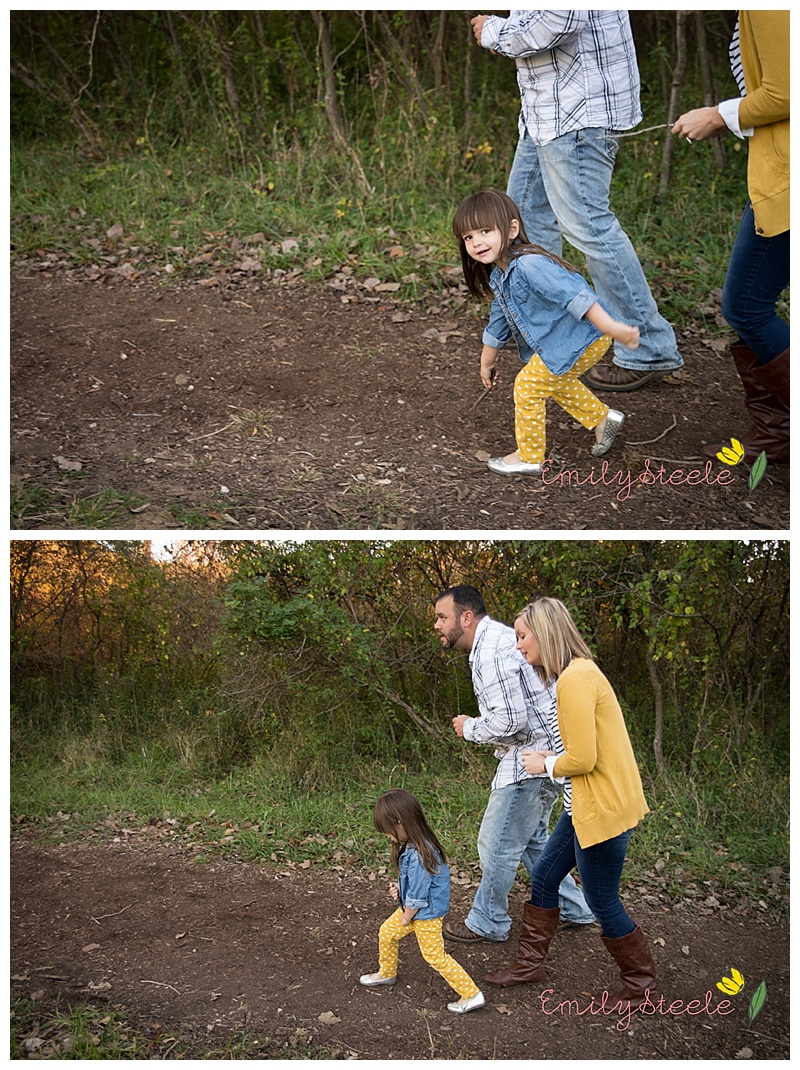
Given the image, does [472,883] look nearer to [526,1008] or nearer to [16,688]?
[526,1008]

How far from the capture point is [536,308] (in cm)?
410

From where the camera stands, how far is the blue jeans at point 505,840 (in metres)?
4.04

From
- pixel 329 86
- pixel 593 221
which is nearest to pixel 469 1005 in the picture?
pixel 593 221

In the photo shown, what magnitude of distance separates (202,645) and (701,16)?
18.6 feet

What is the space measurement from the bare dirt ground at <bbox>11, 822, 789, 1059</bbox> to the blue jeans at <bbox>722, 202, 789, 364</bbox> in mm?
2706

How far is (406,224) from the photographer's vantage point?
6.49 meters

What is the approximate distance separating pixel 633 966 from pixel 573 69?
3837 millimetres

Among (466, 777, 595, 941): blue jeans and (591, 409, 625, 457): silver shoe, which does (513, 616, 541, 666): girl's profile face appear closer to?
(466, 777, 595, 941): blue jeans

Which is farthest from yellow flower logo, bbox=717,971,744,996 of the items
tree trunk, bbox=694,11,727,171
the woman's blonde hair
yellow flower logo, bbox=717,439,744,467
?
tree trunk, bbox=694,11,727,171

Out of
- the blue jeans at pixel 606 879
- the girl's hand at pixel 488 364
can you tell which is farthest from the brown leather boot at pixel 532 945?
the girl's hand at pixel 488 364

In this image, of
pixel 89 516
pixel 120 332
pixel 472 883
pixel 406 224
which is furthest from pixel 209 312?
→ pixel 472 883

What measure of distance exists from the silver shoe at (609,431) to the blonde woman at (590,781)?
1125mm

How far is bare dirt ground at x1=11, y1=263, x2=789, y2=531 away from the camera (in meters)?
4.36

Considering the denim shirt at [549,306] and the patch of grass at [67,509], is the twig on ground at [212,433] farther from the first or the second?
the denim shirt at [549,306]
